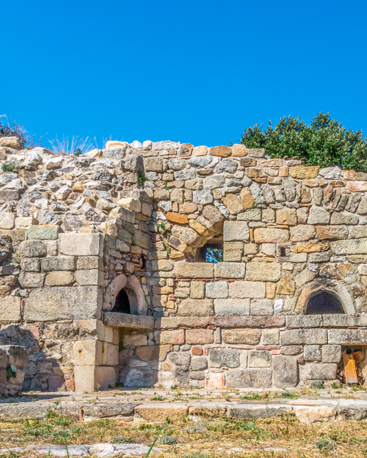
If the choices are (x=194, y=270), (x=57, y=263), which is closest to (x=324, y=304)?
(x=194, y=270)

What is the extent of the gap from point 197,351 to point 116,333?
127 cm

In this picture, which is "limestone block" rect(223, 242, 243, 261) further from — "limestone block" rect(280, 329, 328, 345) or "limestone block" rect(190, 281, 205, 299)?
"limestone block" rect(280, 329, 328, 345)

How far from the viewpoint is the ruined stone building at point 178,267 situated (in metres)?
7.91

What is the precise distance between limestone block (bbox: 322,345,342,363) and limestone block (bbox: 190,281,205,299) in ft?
6.67

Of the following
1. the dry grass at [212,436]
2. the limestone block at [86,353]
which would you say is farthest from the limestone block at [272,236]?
the dry grass at [212,436]

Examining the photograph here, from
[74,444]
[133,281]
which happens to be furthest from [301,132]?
[74,444]

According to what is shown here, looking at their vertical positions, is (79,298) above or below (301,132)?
below

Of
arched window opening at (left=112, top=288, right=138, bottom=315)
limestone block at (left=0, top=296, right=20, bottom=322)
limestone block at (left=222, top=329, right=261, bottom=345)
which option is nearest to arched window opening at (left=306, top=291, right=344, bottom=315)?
limestone block at (left=222, top=329, right=261, bottom=345)

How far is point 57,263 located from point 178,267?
204 cm

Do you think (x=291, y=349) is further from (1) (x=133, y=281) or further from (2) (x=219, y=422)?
(2) (x=219, y=422)

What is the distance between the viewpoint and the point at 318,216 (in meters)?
9.13

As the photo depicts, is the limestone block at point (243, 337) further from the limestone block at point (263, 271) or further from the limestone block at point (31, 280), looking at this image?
the limestone block at point (31, 280)

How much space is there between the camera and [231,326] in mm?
8695

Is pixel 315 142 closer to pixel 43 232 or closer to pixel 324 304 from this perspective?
pixel 324 304
